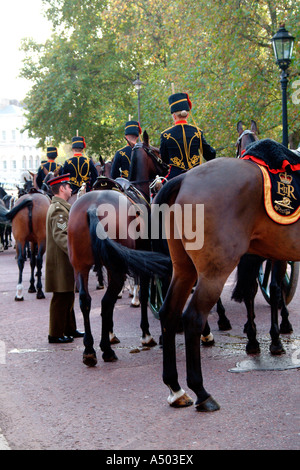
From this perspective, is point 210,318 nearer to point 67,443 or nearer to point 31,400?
point 31,400

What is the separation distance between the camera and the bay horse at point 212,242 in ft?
15.7

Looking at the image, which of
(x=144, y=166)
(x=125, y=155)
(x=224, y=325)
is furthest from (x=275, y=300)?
(x=125, y=155)

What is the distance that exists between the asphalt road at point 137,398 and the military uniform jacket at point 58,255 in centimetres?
76

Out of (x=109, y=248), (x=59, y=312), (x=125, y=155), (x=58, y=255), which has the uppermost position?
(x=125, y=155)

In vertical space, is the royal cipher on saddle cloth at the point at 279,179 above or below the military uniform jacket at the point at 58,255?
above

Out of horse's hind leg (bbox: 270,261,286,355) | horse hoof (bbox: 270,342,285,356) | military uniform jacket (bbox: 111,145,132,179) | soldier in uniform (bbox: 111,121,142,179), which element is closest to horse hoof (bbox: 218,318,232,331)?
horse's hind leg (bbox: 270,261,286,355)

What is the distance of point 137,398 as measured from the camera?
207 inches

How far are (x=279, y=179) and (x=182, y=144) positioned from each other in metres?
2.61

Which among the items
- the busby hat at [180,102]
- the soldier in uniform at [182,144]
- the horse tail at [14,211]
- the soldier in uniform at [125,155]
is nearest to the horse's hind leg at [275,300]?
the soldier in uniform at [182,144]

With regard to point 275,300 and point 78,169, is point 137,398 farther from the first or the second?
point 78,169

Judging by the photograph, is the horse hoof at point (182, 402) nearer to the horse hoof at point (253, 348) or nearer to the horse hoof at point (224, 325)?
the horse hoof at point (253, 348)

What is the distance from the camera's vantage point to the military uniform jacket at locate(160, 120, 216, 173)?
7426mm

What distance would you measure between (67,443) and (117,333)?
3.83m
